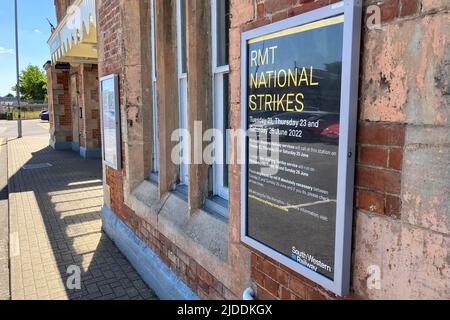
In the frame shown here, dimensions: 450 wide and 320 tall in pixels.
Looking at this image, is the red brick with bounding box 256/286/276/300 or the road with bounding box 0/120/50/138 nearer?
the red brick with bounding box 256/286/276/300

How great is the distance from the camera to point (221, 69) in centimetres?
280

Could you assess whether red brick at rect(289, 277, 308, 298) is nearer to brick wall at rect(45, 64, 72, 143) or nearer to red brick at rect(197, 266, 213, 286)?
red brick at rect(197, 266, 213, 286)

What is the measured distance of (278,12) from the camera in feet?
5.93

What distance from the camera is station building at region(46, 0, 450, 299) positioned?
1.22 metres

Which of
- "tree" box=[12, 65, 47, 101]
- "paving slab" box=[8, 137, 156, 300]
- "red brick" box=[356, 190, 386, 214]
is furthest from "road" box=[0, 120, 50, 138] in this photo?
"tree" box=[12, 65, 47, 101]

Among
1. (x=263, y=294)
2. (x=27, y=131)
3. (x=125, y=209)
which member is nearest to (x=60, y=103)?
(x=125, y=209)

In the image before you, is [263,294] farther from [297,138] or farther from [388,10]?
[388,10]

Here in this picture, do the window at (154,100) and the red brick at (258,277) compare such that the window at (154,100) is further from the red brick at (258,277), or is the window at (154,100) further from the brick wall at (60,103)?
→ the brick wall at (60,103)

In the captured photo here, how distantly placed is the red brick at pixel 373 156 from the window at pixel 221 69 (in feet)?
5.02

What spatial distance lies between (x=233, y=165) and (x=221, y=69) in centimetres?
94
